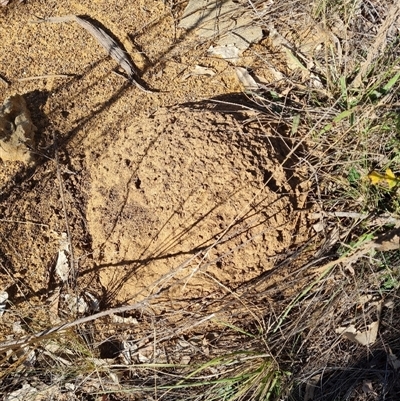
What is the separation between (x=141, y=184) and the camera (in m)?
2.19

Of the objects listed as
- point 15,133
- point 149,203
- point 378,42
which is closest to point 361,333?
point 149,203

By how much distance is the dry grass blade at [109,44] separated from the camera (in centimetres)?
261

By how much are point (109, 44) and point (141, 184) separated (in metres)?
0.85

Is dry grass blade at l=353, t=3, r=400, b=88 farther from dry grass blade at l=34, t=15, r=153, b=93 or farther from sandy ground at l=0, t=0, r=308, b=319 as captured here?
dry grass blade at l=34, t=15, r=153, b=93

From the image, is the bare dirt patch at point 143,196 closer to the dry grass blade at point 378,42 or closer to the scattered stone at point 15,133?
the scattered stone at point 15,133

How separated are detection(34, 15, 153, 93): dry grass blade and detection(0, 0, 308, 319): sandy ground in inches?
1.5

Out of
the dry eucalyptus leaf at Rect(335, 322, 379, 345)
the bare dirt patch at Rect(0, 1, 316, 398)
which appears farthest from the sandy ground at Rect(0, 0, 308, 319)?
the dry eucalyptus leaf at Rect(335, 322, 379, 345)

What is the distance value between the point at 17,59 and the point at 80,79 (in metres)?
0.34

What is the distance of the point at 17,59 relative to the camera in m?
2.66

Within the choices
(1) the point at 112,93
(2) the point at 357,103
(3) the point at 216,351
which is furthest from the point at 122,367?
(2) the point at 357,103

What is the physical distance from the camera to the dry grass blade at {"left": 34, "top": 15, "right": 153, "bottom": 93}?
8.55ft

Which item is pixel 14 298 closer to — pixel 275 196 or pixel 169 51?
pixel 275 196

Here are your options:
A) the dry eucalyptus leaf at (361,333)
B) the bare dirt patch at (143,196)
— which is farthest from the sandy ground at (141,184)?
the dry eucalyptus leaf at (361,333)

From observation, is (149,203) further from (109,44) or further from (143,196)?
(109,44)
